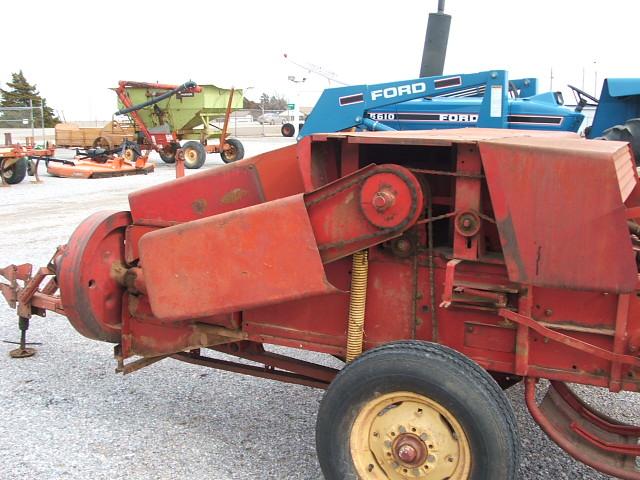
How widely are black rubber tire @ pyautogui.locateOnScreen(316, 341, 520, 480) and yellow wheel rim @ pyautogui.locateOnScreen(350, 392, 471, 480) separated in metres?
0.04

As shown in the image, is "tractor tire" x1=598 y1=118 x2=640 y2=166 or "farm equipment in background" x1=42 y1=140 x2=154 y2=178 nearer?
"tractor tire" x1=598 y1=118 x2=640 y2=166

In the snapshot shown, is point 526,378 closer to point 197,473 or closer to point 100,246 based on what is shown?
point 197,473

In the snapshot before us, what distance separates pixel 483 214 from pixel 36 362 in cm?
350

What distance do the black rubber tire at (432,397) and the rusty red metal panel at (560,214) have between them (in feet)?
1.46

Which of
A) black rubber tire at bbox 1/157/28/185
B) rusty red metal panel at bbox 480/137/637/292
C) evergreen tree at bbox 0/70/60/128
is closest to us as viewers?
rusty red metal panel at bbox 480/137/637/292

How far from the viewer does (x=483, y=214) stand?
276 centimetres

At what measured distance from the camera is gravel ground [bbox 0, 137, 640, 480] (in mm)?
3291

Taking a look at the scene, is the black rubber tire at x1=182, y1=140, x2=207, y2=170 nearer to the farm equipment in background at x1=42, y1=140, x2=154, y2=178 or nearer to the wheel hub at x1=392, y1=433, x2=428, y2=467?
the farm equipment in background at x1=42, y1=140, x2=154, y2=178

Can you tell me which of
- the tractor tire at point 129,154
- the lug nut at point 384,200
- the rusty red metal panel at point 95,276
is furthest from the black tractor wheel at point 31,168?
the lug nut at point 384,200

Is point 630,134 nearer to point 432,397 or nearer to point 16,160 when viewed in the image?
point 432,397

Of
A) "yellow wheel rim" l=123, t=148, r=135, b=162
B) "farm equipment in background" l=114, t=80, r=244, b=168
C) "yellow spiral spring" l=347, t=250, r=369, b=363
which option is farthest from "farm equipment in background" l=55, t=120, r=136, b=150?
"yellow spiral spring" l=347, t=250, r=369, b=363

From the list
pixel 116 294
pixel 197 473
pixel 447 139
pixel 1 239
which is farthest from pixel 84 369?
pixel 1 239

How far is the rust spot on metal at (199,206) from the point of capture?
11.8 feet

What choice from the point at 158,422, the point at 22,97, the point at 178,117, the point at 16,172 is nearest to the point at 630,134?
the point at 158,422
